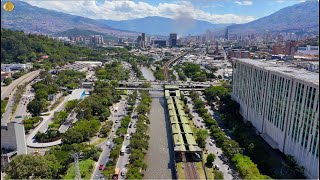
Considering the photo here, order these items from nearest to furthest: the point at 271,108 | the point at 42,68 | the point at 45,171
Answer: the point at 45,171
the point at 271,108
the point at 42,68

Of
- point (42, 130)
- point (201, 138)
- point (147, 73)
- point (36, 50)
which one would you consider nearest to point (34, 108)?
point (42, 130)

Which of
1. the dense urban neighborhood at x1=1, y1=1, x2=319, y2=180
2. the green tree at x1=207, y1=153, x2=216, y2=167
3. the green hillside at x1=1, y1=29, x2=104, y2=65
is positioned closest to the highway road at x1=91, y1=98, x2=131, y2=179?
the dense urban neighborhood at x1=1, y1=1, x2=319, y2=180

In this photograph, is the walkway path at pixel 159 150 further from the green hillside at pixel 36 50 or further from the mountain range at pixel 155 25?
the mountain range at pixel 155 25

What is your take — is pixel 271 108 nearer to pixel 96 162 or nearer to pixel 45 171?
pixel 96 162

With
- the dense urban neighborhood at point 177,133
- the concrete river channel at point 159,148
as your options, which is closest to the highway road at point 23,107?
the dense urban neighborhood at point 177,133

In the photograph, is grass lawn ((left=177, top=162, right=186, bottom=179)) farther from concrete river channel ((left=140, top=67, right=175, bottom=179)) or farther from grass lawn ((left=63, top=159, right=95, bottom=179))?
grass lawn ((left=63, top=159, right=95, bottom=179))

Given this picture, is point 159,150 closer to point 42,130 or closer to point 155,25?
point 42,130

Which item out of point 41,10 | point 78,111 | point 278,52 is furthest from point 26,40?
point 41,10

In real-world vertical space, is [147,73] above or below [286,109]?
below
